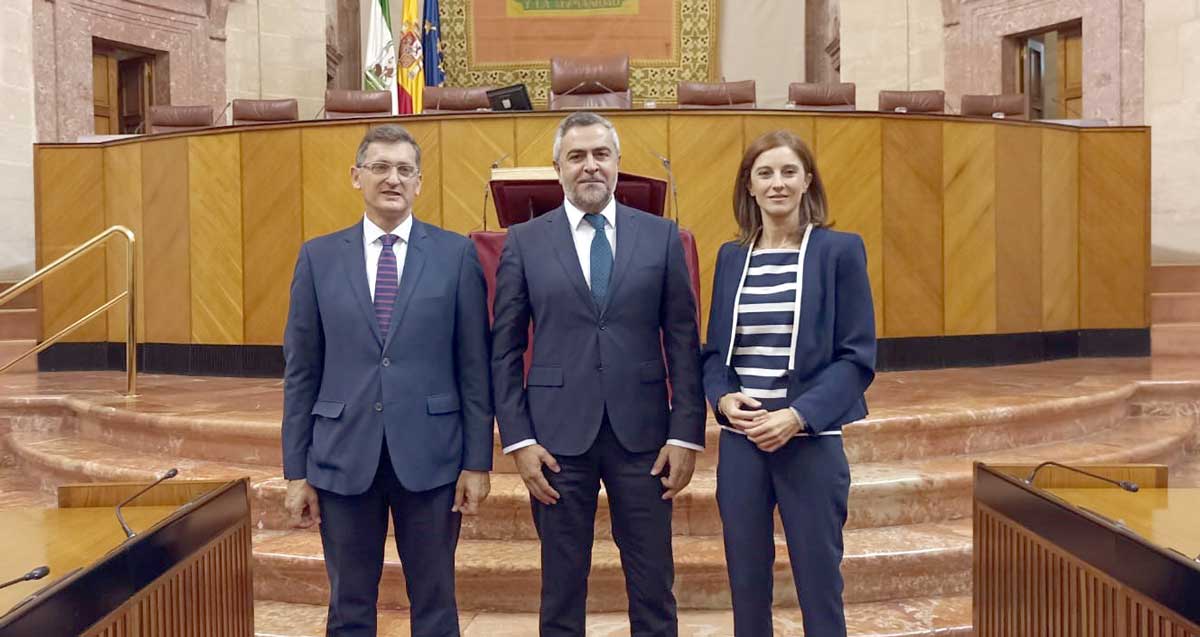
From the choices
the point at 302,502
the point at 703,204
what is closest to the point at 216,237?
the point at 703,204

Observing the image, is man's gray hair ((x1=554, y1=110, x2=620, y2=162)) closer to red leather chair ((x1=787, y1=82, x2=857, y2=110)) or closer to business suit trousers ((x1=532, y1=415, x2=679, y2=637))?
business suit trousers ((x1=532, y1=415, x2=679, y2=637))

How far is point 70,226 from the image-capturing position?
6438mm

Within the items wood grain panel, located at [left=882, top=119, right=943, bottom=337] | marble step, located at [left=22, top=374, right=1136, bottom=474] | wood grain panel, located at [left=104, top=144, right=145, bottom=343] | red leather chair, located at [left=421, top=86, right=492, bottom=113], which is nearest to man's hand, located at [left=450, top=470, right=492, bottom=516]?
marble step, located at [left=22, top=374, right=1136, bottom=474]

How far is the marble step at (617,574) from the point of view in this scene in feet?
10.0

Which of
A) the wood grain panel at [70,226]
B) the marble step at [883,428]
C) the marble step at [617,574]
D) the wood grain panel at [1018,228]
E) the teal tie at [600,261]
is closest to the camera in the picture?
the teal tie at [600,261]

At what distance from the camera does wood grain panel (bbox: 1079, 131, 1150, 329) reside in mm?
6406

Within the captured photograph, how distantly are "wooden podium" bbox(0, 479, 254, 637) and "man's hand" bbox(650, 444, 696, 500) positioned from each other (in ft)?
3.04

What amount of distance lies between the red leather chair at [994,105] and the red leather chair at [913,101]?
0.83 ft

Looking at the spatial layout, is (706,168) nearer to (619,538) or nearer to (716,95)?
(716,95)

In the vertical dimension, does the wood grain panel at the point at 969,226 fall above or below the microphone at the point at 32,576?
above

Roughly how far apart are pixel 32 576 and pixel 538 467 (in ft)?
3.17

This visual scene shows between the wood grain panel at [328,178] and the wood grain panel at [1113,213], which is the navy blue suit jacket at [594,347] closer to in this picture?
the wood grain panel at [328,178]

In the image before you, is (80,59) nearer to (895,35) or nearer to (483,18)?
(483,18)

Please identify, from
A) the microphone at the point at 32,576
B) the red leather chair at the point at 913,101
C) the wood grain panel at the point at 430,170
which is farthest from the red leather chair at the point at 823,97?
the microphone at the point at 32,576
